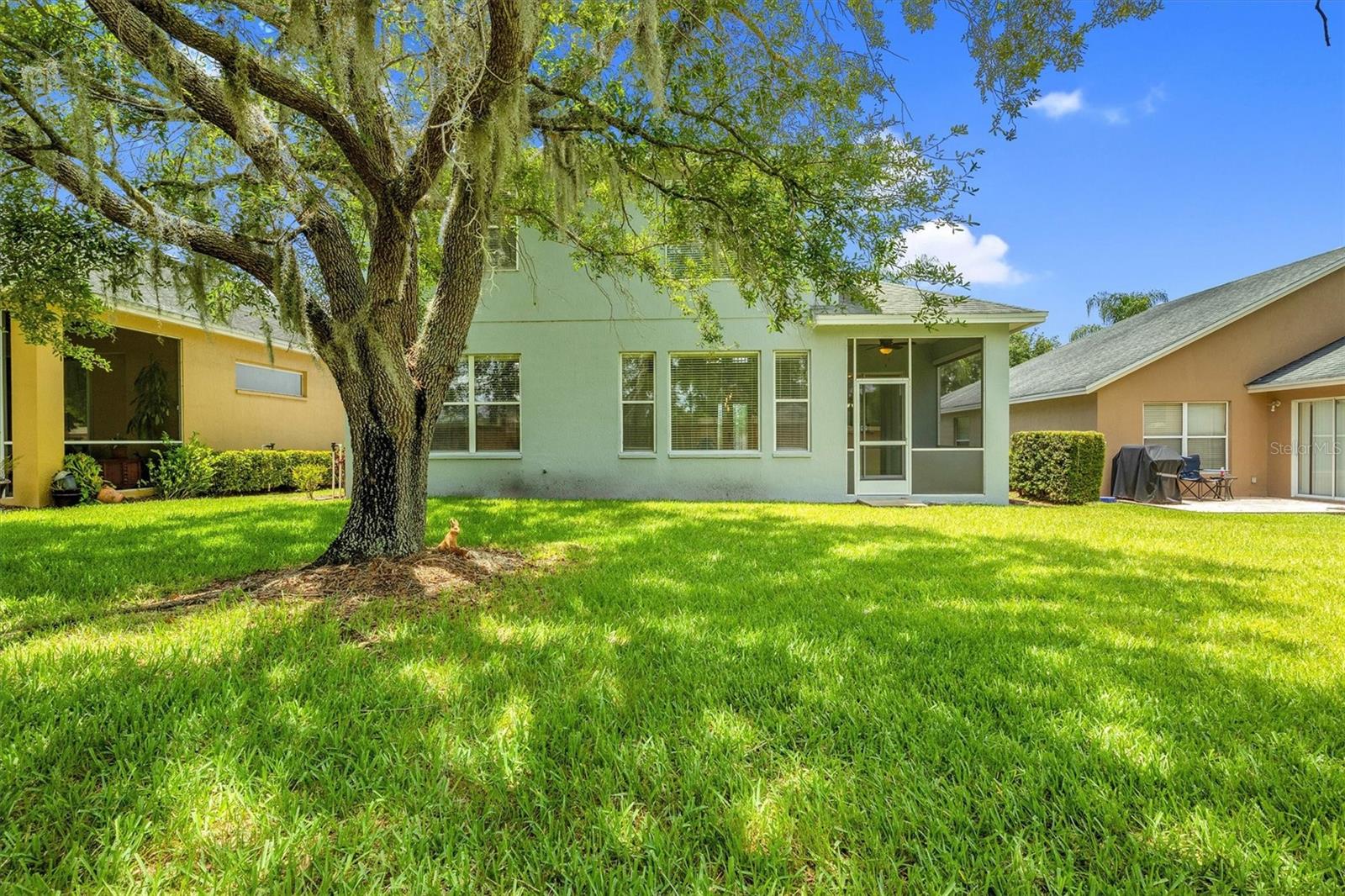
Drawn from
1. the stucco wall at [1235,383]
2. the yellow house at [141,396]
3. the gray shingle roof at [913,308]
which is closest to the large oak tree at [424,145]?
the yellow house at [141,396]

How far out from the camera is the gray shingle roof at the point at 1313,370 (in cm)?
1006

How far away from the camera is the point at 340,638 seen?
119 inches

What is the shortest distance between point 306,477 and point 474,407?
468 centimetres

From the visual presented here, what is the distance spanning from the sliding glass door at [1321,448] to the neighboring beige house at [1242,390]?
0.02 m

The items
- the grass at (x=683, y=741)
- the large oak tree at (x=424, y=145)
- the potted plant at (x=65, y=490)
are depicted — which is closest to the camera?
the grass at (x=683, y=741)

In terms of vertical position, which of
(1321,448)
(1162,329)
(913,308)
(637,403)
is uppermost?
(1162,329)

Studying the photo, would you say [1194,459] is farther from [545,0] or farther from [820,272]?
[545,0]

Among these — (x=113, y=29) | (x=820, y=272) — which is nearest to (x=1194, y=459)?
(x=820, y=272)

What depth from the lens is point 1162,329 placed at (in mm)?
12844

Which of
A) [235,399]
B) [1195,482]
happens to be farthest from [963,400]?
[235,399]

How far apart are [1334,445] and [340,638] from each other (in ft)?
54.7

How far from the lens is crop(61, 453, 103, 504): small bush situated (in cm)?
884

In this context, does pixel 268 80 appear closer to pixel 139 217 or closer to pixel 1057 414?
pixel 139 217

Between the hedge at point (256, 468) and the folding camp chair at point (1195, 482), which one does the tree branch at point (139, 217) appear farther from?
the folding camp chair at point (1195, 482)
